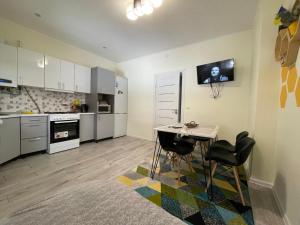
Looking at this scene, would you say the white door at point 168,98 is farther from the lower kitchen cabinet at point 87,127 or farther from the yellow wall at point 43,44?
the yellow wall at point 43,44

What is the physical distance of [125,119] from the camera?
192 inches

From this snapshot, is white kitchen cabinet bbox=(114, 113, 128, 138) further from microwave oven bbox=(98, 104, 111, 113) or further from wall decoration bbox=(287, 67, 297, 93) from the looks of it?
wall decoration bbox=(287, 67, 297, 93)

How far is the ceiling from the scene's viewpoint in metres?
2.20

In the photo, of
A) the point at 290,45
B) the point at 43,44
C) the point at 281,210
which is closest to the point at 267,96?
the point at 290,45

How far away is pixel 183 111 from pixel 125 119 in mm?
2213

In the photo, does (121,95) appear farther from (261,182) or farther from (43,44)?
(261,182)

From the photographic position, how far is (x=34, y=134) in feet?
9.16

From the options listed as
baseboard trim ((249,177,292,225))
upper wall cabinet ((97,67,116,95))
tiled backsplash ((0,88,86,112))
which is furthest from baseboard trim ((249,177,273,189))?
tiled backsplash ((0,88,86,112))

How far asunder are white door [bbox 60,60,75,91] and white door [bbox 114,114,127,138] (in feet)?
5.39

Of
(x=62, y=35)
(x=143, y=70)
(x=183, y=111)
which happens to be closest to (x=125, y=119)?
(x=143, y=70)

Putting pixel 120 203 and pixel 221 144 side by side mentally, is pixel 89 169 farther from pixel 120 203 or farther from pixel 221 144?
pixel 221 144

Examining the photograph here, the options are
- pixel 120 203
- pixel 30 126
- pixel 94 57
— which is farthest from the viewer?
pixel 94 57

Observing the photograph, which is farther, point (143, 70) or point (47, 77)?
point (143, 70)

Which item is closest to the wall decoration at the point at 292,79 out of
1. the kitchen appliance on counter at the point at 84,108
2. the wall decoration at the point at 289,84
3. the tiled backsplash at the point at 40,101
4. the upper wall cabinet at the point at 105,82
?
the wall decoration at the point at 289,84
